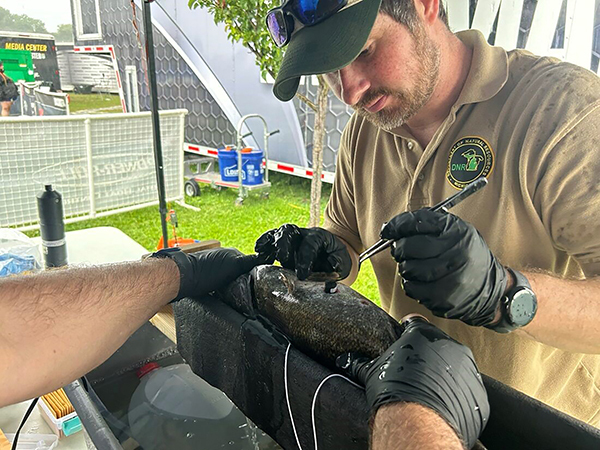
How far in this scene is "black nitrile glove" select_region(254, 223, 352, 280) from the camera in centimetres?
155

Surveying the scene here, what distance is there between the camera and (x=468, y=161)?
150cm

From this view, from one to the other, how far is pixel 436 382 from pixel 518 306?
0.39 metres

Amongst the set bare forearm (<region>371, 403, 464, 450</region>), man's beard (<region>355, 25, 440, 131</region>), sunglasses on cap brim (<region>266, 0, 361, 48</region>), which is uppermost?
sunglasses on cap brim (<region>266, 0, 361, 48</region>)

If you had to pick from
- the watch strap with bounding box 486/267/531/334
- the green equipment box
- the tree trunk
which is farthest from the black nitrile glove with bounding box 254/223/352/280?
the green equipment box

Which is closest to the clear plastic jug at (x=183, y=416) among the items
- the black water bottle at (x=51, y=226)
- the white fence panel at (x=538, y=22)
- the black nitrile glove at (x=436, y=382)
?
the black nitrile glove at (x=436, y=382)

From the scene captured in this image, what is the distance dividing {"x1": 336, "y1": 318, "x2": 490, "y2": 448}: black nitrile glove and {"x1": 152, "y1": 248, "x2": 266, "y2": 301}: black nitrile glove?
2.19 ft

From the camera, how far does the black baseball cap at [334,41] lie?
1308 millimetres

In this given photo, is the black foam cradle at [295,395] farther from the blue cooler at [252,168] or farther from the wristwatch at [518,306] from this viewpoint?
the blue cooler at [252,168]

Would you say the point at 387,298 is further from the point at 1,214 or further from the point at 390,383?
the point at 1,214

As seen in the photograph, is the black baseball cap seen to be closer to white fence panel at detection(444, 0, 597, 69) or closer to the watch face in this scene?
the watch face

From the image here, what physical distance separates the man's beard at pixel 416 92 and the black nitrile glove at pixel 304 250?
0.48 m

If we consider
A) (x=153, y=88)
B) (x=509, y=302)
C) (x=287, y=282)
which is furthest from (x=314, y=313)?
(x=153, y=88)

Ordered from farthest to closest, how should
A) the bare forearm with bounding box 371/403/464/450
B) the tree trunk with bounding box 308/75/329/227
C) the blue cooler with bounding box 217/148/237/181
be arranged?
the blue cooler with bounding box 217/148/237/181, the tree trunk with bounding box 308/75/329/227, the bare forearm with bounding box 371/403/464/450

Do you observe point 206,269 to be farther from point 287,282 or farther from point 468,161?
point 468,161
